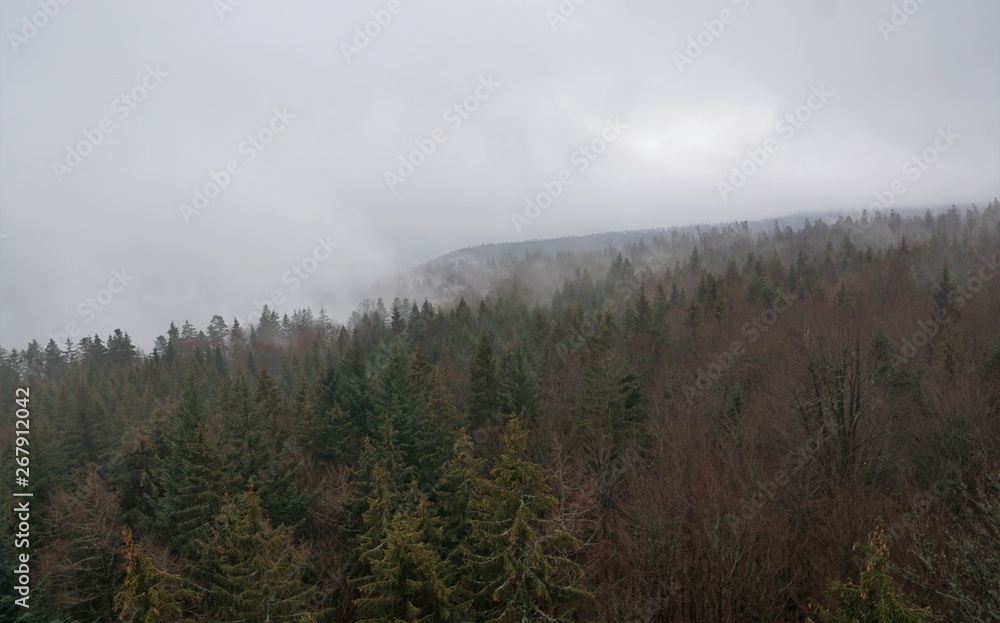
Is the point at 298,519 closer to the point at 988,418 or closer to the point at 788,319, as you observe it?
the point at 988,418

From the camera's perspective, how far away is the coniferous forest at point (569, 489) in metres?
11.6

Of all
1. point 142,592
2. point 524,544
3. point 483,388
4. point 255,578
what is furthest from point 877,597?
point 483,388

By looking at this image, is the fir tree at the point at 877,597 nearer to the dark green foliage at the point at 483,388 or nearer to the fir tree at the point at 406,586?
the fir tree at the point at 406,586

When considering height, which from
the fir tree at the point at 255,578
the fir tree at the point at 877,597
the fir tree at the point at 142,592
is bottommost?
the fir tree at the point at 255,578

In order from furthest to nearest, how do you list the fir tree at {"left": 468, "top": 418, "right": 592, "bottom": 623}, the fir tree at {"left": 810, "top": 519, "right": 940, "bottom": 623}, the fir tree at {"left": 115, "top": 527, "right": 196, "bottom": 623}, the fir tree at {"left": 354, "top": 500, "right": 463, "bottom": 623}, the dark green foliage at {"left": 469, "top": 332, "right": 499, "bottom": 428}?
the dark green foliage at {"left": 469, "top": 332, "right": 499, "bottom": 428} < the fir tree at {"left": 354, "top": 500, "right": 463, "bottom": 623} < the fir tree at {"left": 468, "top": 418, "right": 592, "bottom": 623} < the fir tree at {"left": 115, "top": 527, "right": 196, "bottom": 623} < the fir tree at {"left": 810, "top": 519, "right": 940, "bottom": 623}

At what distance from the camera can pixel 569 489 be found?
1736 centimetres

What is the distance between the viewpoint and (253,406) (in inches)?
1005

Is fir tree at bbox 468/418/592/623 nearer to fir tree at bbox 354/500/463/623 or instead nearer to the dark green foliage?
fir tree at bbox 354/500/463/623

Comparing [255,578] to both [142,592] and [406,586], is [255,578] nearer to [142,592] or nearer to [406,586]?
[142,592]

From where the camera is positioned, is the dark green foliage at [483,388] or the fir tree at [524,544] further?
the dark green foliage at [483,388]

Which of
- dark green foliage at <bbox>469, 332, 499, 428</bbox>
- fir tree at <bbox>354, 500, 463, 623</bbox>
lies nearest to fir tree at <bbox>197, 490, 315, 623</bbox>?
fir tree at <bbox>354, 500, 463, 623</bbox>

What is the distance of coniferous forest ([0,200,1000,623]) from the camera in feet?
38.0

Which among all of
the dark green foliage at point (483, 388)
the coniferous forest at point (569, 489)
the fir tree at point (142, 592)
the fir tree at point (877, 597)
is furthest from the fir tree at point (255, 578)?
the dark green foliage at point (483, 388)

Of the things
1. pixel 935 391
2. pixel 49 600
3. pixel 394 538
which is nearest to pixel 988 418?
pixel 935 391
